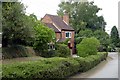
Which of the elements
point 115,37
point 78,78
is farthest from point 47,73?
→ point 115,37

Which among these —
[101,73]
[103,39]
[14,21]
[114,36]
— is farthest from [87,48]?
[114,36]

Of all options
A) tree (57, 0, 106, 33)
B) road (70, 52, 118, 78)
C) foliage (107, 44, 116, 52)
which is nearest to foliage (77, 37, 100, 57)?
road (70, 52, 118, 78)

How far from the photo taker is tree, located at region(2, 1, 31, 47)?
23.5 m

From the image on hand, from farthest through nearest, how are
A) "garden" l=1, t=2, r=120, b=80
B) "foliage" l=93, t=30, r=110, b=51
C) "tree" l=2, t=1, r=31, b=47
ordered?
1. "foliage" l=93, t=30, r=110, b=51
2. "tree" l=2, t=1, r=31, b=47
3. "garden" l=1, t=2, r=120, b=80

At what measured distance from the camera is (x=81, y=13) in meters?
69.0

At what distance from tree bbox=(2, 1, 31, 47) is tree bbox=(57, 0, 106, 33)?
42893mm

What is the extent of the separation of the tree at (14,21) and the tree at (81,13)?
1689 inches

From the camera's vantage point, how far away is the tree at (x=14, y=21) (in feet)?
77.2

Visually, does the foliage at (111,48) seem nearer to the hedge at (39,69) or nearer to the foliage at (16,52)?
the foliage at (16,52)

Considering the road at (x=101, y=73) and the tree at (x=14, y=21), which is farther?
the tree at (x=14, y=21)

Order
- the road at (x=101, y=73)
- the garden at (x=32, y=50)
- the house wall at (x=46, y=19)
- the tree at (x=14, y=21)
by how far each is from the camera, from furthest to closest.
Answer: the house wall at (x=46, y=19) → the tree at (x=14, y=21) → the road at (x=101, y=73) → the garden at (x=32, y=50)

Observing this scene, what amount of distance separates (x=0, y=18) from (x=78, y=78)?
26.7 feet

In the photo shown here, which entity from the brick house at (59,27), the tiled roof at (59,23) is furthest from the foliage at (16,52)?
the tiled roof at (59,23)

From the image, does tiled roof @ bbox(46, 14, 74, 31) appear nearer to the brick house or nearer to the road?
the brick house
